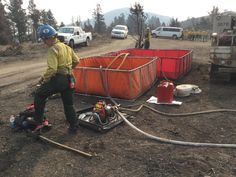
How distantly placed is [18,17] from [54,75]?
5873 cm

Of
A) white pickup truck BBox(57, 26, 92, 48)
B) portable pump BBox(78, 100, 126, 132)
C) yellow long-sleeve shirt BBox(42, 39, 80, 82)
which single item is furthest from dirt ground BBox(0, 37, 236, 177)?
white pickup truck BBox(57, 26, 92, 48)

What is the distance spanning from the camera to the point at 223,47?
1037 cm

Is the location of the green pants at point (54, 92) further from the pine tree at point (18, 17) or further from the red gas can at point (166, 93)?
the pine tree at point (18, 17)

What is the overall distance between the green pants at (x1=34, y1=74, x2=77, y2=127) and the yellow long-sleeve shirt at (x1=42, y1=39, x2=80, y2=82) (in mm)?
157

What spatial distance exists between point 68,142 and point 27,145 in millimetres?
780

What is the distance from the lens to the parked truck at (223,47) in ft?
33.9

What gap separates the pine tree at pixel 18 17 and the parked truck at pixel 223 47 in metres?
52.7

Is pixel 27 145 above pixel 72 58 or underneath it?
underneath

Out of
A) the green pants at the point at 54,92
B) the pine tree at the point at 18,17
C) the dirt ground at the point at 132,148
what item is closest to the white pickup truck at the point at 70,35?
the dirt ground at the point at 132,148

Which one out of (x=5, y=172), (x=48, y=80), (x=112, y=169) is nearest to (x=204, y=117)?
(x=112, y=169)

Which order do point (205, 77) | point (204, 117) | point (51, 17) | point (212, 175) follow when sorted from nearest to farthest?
point (212, 175) < point (204, 117) < point (205, 77) < point (51, 17)

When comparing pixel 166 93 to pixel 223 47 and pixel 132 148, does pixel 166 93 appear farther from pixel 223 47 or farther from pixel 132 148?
pixel 132 148

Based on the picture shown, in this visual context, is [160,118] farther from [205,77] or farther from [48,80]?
[205,77]

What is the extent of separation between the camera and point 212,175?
4.85 m
